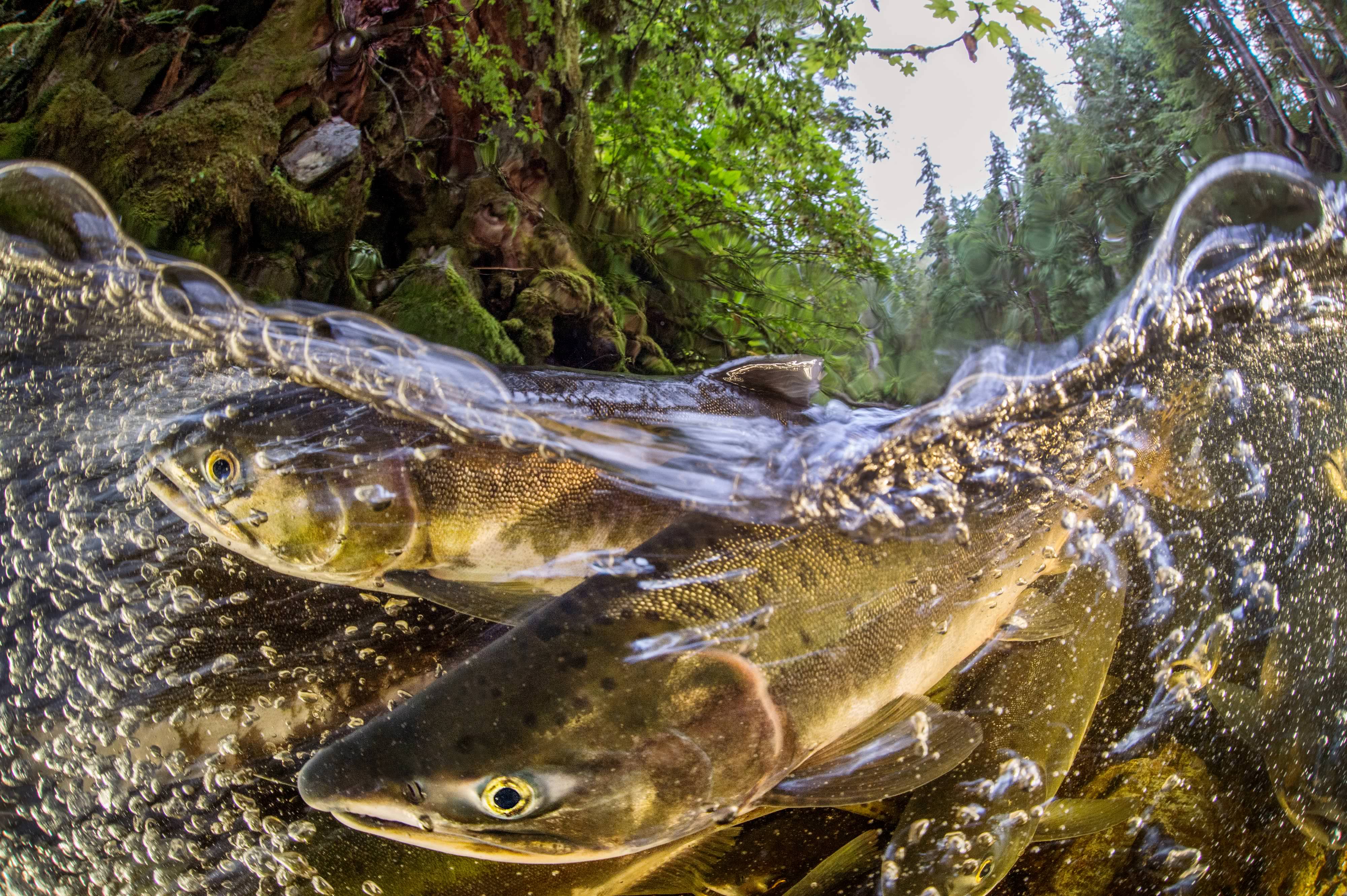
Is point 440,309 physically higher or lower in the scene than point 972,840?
higher

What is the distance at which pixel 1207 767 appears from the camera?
1.54 m

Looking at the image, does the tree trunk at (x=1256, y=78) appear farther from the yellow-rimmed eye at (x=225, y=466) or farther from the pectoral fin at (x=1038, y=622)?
the yellow-rimmed eye at (x=225, y=466)

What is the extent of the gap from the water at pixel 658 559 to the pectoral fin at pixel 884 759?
8cm

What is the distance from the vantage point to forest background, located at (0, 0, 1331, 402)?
1219 mm

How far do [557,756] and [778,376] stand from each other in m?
0.71

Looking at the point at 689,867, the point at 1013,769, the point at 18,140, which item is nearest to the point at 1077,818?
the point at 1013,769

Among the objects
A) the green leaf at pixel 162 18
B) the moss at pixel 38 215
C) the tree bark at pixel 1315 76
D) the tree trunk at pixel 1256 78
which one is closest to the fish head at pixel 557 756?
the moss at pixel 38 215

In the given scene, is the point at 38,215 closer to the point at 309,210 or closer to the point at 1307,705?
the point at 309,210

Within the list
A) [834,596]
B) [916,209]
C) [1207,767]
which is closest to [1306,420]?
[1207,767]

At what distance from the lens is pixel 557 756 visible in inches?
39.5

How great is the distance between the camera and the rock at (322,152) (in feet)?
4.28

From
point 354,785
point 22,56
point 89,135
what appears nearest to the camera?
point 354,785

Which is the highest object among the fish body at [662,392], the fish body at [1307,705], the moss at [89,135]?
the moss at [89,135]

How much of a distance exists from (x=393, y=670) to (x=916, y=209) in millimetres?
1206
